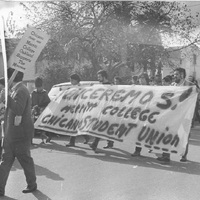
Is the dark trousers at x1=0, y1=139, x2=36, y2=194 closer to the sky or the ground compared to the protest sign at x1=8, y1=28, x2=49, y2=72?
closer to the ground

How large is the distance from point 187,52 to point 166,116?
1356cm

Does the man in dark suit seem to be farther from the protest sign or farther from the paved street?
the protest sign

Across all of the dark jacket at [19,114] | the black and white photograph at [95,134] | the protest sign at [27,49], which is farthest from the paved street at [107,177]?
the protest sign at [27,49]

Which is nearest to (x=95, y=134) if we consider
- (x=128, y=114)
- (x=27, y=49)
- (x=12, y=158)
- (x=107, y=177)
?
(x=128, y=114)

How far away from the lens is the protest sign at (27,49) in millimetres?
4164

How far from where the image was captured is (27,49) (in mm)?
4176

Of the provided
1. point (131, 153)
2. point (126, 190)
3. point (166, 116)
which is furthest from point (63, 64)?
point (126, 190)

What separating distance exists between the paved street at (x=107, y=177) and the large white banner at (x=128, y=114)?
439 mm

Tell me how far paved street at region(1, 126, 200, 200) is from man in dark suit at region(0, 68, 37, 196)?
271 millimetres

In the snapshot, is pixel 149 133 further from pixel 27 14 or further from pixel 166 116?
pixel 27 14

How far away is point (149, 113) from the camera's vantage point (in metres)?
6.54

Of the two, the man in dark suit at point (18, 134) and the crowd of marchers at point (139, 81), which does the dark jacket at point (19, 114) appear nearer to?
the man in dark suit at point (18, 134)

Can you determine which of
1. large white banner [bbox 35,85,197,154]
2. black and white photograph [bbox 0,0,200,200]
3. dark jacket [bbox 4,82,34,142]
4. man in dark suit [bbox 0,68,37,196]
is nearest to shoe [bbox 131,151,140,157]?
black and white photograph [bbox 0,0,200,200]

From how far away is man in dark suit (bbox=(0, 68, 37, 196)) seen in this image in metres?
4.72
